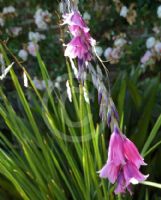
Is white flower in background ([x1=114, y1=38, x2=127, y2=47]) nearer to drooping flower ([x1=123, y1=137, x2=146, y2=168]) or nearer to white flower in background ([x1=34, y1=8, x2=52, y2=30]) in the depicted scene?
white flower in background ([x1=34, y1=8, x2=52, y2=30])

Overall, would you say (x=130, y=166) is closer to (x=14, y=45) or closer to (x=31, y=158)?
(x=31, y=158)

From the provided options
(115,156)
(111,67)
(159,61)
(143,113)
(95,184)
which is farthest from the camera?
(111,67)

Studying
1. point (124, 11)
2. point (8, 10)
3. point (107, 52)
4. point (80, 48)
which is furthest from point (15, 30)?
point (80, 48)

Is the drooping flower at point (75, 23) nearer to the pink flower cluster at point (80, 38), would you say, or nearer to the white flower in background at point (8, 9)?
the pink flower cluster at point (80, 38)

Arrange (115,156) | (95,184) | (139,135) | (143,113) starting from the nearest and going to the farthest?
1. (115,156)
2. (95,184)
3. (139,135)
4. (143,113)

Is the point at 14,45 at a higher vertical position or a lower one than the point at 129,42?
higher

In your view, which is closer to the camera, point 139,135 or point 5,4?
point 139,135

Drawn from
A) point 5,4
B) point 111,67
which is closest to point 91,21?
point 111,67

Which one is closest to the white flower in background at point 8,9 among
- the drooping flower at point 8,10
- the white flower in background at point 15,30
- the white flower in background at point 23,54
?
the drooping flower at point 8,10
